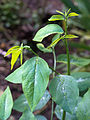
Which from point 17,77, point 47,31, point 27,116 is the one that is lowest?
point 27,116

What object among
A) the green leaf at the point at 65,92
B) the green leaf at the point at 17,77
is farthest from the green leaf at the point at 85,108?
the green leaf at the point at 17,77

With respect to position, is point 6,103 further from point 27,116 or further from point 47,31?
point 47,31

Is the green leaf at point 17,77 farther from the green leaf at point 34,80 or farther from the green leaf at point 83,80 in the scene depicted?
the green leaf at point 83,80

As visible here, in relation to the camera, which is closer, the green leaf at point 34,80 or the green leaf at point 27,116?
the green leaf at point 34,80

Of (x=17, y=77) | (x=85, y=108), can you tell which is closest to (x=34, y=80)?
(x=17, y=77)

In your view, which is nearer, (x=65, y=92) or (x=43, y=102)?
(x=65, y=92)

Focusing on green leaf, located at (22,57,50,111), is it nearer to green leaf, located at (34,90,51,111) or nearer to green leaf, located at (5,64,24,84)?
green leaf, located at (5,64,24,84)

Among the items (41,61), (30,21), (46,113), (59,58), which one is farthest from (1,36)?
(41,61)

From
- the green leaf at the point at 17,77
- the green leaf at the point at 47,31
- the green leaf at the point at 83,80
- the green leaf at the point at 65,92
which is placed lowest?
the green leaf at the point at 83,80
